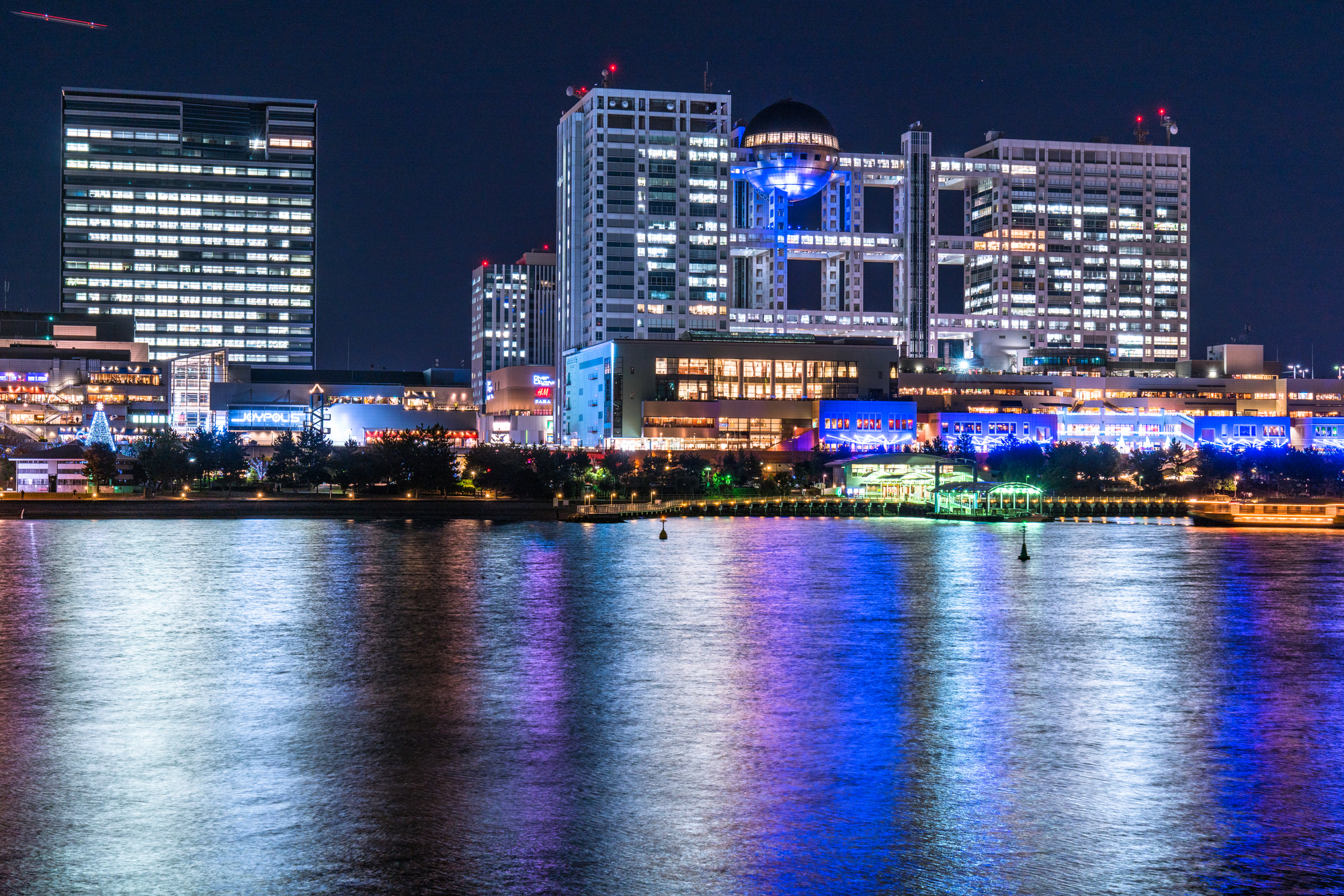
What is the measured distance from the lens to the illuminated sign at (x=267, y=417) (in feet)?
628

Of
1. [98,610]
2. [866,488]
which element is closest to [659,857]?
[98,610]

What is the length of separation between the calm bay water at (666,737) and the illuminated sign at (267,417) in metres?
140

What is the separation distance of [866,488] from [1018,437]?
49.7 meters

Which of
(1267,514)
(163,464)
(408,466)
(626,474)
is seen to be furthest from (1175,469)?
(163,464)

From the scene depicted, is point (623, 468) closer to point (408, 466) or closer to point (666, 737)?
point (408, 466)

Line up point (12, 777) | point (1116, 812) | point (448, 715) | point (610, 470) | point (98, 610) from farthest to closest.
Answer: point (610, 470), point (98, 610), point (448, 715), point (12, 777), point (1116, 812)

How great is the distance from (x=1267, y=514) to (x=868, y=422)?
5959 centimetres

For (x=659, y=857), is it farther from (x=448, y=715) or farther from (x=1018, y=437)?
(x=1018, y=437)

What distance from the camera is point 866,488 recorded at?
13275cm

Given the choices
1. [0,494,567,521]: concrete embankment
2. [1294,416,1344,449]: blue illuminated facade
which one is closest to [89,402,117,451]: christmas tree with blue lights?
[0,494,567,521]: concrete embankment

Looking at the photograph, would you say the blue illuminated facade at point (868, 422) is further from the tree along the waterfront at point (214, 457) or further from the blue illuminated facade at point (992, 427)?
the tree along the waterfront at point (214, 457)

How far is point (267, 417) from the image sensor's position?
192750 millimetres

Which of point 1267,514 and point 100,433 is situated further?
point 100,433

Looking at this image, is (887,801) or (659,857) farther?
(887,801)
